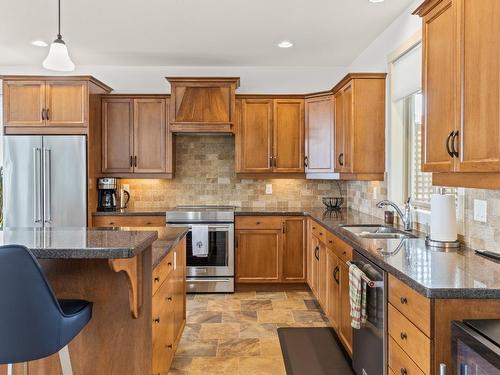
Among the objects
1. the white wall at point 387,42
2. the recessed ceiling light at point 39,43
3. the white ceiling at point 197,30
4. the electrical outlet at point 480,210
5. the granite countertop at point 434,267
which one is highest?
the recessed ceiling light at point 39,43

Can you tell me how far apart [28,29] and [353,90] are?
10.4ft

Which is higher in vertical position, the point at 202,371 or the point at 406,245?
the point at 406,245

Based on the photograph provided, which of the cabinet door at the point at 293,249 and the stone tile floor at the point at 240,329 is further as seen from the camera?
the cabinet door at the point at 293,249

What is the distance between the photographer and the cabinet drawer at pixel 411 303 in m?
1.49

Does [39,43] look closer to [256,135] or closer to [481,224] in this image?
[256,135]

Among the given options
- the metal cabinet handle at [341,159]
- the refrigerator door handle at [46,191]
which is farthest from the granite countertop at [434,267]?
the refrigerator door handle at [46,191]

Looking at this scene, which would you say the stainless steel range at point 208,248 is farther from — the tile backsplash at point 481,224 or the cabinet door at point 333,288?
the tile backsplash at point 481,224

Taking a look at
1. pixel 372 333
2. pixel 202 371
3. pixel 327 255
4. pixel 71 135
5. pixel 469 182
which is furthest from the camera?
pixel 71 135

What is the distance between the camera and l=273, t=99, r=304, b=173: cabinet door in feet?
15.7

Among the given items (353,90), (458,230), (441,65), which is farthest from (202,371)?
(353,90)

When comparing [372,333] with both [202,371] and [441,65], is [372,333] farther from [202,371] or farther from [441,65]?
[441,65]

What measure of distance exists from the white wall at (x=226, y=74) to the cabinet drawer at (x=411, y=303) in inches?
144

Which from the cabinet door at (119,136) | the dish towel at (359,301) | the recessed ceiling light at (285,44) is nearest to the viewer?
the dish towel at (359,301)

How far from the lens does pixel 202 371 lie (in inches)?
107
